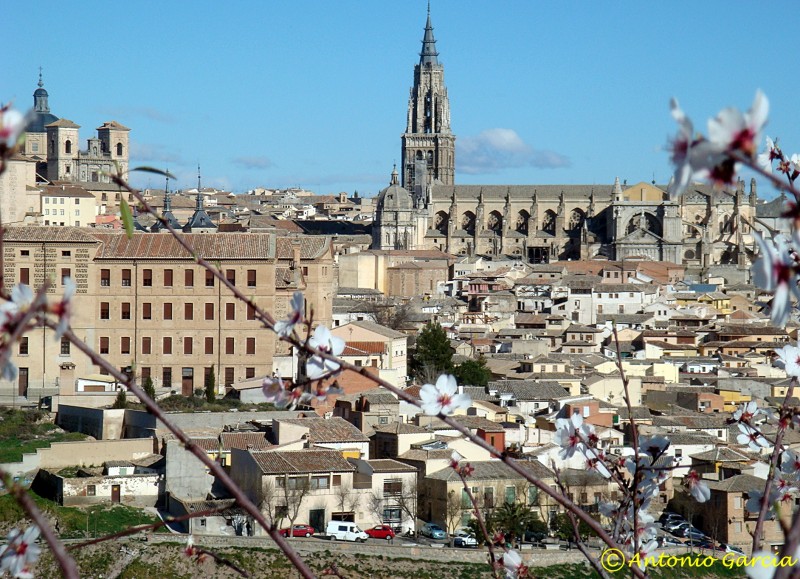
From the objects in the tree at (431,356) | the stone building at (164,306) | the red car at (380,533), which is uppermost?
the stone building at (164,306)

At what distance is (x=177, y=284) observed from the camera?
2652cm

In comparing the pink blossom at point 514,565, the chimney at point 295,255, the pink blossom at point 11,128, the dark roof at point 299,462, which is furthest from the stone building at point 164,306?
the pink blossom at point 11,128

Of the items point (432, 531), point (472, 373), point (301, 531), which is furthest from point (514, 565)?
point (472, 373)

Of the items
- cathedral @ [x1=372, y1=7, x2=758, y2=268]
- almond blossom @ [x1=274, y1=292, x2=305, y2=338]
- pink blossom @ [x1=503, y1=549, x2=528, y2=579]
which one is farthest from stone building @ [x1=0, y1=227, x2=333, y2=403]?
cathedral @ [x1=372, y1=7, x2=758, y2=268]

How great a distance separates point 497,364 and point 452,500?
1669 cm

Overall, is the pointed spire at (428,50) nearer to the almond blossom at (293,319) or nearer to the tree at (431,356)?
the tree at (431,356)

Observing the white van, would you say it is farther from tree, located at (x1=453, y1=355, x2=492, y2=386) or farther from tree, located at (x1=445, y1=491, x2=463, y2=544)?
tree, located at (x1=453, y1=355, x2=492, y2=386)

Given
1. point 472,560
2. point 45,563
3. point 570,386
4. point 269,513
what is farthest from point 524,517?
point 570,386

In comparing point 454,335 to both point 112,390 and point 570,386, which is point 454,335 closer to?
point 570,386

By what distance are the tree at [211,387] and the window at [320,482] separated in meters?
5.16

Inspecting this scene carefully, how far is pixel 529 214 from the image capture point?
83438 millimetres

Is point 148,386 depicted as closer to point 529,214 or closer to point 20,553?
point 20,553

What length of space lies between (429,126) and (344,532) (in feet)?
238

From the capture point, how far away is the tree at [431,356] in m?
33.8
